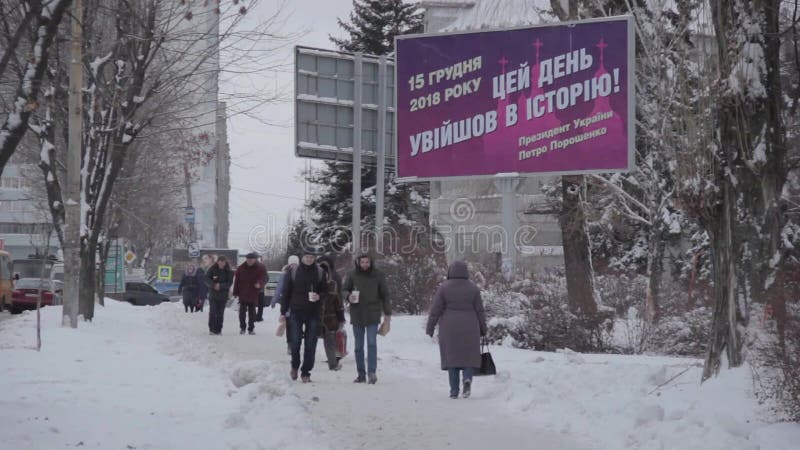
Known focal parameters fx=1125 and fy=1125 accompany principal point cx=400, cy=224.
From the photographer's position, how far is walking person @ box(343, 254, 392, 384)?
45.1 feet

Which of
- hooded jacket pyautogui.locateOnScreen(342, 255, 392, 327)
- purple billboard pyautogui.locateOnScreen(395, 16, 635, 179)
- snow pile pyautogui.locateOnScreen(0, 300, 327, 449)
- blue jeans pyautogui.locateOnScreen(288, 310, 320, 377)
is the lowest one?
snow pile pyautogui.locateOnScreen(0, 300, 327, 449)

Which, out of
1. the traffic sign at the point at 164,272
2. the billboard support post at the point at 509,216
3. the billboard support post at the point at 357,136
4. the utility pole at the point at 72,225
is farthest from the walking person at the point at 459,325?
the traffic sign at the point at 164,272

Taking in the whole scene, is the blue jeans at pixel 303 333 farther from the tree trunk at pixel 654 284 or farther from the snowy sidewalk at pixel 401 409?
the tree trunk at pixel 654 284

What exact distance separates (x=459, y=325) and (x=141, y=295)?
1707 inches

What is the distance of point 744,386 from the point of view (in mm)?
9641

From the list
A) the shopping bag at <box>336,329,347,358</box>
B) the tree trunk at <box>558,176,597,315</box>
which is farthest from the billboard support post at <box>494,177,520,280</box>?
the shopping bag at <box>336,329,347,358</box>

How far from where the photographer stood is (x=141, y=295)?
177 ft

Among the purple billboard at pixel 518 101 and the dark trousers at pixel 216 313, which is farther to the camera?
the dark trousers at pixel 216 313

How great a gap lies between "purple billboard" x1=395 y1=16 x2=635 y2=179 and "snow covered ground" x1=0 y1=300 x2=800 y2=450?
5.66 m

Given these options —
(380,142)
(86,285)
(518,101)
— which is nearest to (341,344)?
(518,101)

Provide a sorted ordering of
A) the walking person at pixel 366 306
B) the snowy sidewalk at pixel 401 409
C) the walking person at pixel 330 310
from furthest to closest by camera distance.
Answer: the walking person at pixel 330 310, the walking person at pixel 366 306, the snowy sidewalk at pixel 401 409

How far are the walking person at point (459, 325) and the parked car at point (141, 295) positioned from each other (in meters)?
42.1

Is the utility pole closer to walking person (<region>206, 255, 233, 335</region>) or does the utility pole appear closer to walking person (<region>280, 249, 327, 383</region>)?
walking person (<region>206, 255, 233, 335</region>)

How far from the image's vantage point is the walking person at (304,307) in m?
13.7
